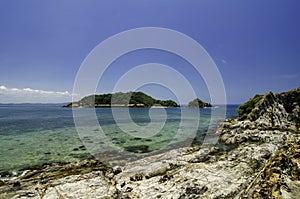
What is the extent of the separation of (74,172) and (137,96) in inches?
6857

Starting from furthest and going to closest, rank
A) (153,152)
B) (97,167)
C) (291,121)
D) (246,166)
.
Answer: (291,121) → (153,152) → (97,167) → (246,166)

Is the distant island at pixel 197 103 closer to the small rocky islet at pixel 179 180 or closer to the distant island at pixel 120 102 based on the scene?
the distant island at pixel 120 102

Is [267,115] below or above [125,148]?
above

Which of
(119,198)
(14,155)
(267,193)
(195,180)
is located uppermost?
(267,193)

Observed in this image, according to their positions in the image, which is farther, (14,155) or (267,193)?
(14,155)

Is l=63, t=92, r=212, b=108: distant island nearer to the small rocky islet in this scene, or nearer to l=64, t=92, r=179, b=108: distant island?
l=64, t=92, r=179, b=108: distant island

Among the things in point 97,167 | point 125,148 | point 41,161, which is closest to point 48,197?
point 97,167

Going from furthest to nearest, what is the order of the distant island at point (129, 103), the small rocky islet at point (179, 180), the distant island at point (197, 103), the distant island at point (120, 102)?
1. the distant island at point (120, 102)
2. the distant island at point (129, 103)
3. the distant island at point (197, 103)
4. the small rocky islet at point (179, 180)

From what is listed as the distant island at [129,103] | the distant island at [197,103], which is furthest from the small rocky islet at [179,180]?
the distant island at [129,103]

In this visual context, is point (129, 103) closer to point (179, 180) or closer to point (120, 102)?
point (120, 102)

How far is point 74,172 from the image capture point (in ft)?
40.9

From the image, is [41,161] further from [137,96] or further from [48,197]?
[137,96]

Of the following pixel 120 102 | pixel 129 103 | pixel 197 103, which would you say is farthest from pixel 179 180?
pixel 120 102

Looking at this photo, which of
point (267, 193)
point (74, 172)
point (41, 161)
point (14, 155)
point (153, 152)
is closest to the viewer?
point (267, 193)
